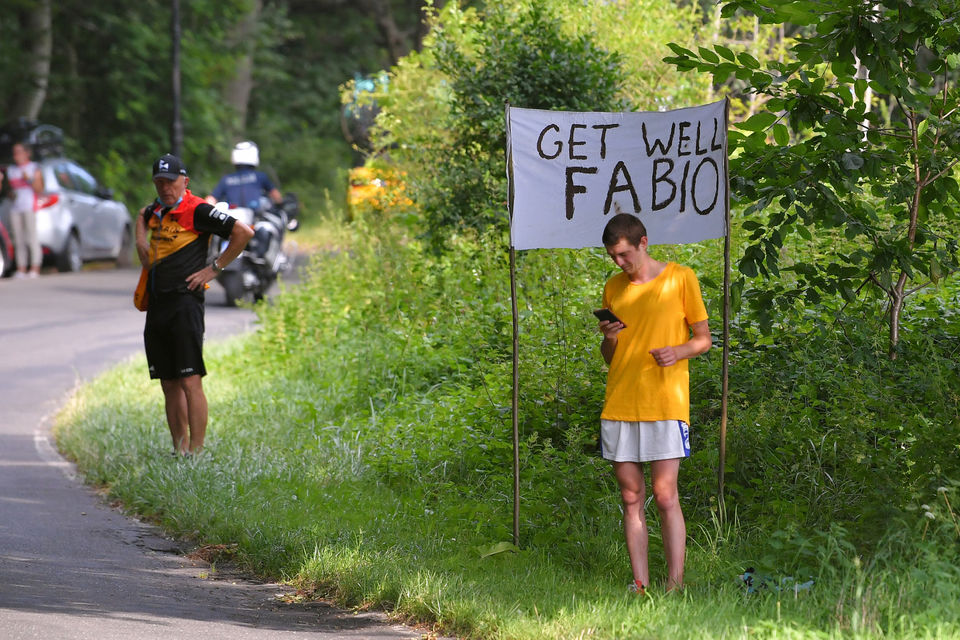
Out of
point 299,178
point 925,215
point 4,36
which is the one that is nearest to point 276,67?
point 299,178

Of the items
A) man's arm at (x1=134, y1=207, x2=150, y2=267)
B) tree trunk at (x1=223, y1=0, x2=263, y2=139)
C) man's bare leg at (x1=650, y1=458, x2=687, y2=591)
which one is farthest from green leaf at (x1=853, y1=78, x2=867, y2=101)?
tree trunk at (x1=223, y1=0, x2=263, y2=139)

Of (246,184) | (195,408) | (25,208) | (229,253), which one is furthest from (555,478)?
(25,208)

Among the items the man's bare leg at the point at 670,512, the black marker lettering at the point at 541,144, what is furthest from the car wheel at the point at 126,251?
the man's bare leg at the point at 670,512

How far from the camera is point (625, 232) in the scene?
6188 millimetres

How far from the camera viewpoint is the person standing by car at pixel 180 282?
9.41 meters

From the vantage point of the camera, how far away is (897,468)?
695cm

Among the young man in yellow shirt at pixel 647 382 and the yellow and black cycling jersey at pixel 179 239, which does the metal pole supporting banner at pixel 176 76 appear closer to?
the yellow and black cycling jersey at pixel 179 239

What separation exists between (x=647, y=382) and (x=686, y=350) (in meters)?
0.22

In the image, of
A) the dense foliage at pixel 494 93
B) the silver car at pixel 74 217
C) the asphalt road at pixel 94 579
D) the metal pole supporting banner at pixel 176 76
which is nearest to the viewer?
the asphalt road at pixel 94 579

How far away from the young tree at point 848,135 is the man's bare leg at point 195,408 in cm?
397

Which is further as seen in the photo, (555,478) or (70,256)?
(70,256)

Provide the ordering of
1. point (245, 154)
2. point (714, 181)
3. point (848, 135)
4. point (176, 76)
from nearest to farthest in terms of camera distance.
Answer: point (714, 181) < point (848, 135) < point (245, 154) < point (176, 76)

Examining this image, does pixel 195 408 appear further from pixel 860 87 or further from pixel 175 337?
pixel 860 87

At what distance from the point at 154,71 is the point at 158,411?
2436cm
